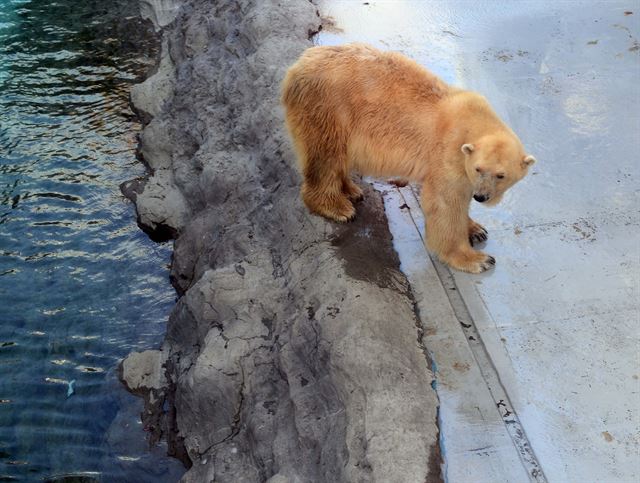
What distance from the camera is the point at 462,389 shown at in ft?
10.9

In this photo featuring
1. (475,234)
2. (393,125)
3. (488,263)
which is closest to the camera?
(393,125)

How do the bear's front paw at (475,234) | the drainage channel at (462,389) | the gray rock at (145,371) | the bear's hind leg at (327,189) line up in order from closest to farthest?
the drainage channel at (462,389) → the bear's hind leg at (327,189) → the bear's front paw at (475,234) → the gray rock at (145,371)

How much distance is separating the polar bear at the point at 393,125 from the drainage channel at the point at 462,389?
203 mm

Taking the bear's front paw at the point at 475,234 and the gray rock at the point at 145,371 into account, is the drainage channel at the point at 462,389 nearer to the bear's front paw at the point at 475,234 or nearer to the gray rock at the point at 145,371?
the bear's front paw at the point at 475,234

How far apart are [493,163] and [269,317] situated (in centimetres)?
152

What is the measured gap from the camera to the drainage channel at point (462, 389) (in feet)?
9.81

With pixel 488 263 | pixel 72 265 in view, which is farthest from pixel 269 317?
pixel 72 265

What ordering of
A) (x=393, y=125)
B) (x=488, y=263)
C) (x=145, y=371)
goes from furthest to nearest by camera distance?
(x=145, y=371), (x=488, y=263), (x=393, y=125)

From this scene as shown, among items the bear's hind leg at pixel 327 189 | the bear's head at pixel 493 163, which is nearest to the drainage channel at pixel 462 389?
the bear's hind leg at pixel 327 189

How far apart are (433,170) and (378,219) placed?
0.60m

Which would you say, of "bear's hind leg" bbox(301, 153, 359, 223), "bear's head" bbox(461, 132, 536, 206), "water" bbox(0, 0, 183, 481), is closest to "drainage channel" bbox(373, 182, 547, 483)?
"bear's hind leg" bbox(301, 153, 359, 223)

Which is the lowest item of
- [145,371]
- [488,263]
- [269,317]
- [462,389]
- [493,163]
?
[145,371]

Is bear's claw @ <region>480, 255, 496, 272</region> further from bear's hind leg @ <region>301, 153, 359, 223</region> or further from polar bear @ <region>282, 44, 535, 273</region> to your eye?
bear's hind leg @ <region>301, 153, 359, 223</region>

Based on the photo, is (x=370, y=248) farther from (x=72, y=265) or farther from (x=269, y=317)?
(x=72, y=265)
